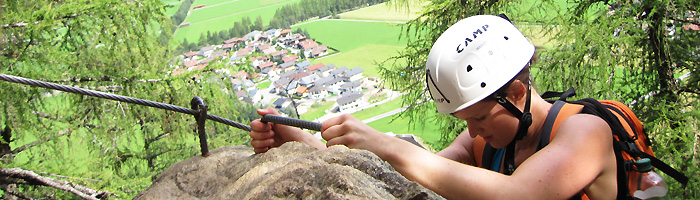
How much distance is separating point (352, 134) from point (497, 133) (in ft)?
1.71

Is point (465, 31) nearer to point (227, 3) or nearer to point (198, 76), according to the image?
point (198, 76)

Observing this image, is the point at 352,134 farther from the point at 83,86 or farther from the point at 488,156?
the point at 83,86

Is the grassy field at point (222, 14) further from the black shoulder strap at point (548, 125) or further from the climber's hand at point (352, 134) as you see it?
the black shoulder strap at point (548, 125)

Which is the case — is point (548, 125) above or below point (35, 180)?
above

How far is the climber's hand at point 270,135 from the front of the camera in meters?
2.29

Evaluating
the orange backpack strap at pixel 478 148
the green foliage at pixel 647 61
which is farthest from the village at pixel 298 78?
the orange backpack strap at pixel 478 148

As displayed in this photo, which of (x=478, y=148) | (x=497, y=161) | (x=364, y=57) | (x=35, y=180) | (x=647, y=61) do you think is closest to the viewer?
(x=497, y=161)

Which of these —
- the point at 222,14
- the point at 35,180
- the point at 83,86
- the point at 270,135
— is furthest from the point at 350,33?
the point at 270,135

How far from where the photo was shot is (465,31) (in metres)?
1.77

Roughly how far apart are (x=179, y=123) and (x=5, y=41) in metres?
2.47

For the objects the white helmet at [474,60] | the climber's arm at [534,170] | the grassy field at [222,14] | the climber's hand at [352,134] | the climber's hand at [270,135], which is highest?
the white helmet at [474,60]

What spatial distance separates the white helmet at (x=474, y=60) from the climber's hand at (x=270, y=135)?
2.48 ft

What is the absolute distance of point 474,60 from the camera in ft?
5.68

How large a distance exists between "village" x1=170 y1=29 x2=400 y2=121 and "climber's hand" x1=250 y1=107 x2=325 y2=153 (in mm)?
18317
